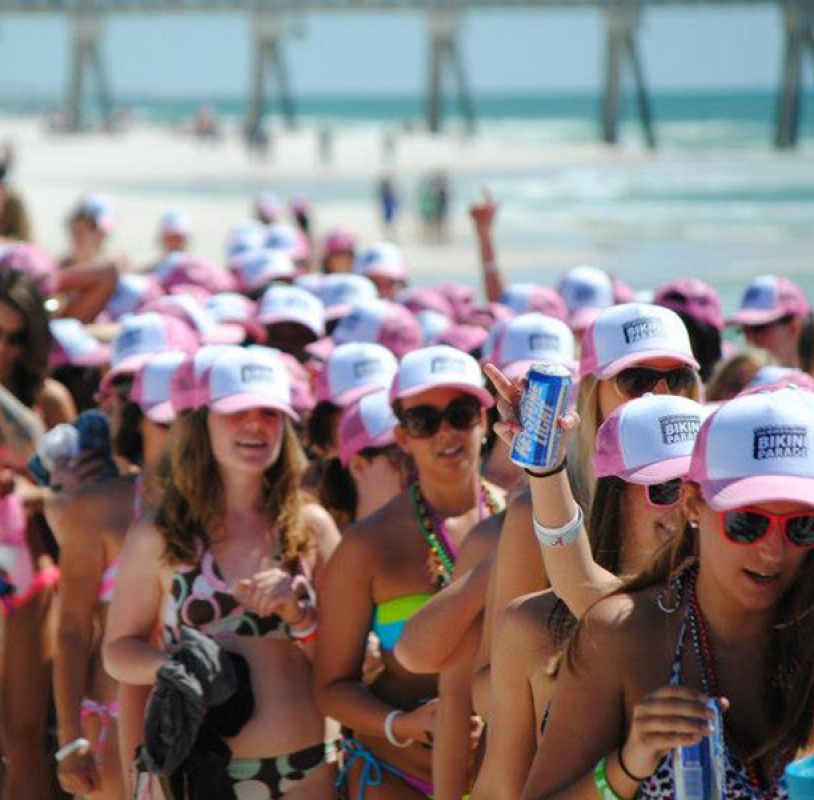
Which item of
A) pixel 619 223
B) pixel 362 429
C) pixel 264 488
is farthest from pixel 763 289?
pixel 619 223

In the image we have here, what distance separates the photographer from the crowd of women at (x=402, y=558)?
2846 mm

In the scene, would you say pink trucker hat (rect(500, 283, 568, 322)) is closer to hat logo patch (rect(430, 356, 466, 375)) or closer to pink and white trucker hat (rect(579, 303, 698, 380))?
hat logo patch (rect(430, 356, 466, 375))

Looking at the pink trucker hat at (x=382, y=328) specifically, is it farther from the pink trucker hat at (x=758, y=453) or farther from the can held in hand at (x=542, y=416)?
the pink trucker hat at (x=758, y=453)

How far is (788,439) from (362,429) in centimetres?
271

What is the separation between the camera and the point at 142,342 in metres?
6.48

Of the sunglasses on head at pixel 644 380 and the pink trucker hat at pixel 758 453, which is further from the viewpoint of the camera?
the sunglasses on head at pixel 644 380

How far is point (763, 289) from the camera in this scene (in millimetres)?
7570

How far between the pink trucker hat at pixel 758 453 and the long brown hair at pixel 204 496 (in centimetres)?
216

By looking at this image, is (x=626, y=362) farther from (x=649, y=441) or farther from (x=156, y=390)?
(x=156, y=390)

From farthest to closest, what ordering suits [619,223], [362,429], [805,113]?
[805,113] < [619,223] < [362,429]

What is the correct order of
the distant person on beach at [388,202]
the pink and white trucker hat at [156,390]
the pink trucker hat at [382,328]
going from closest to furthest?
the pink and white trucker hat at [156,390] → the pink trucker hat at [382,328] → the distant person on beach at [388,202]

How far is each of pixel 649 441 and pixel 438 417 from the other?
4.17ft

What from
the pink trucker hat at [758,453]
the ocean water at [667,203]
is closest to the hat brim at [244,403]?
the pink trucker hat at [758,453]

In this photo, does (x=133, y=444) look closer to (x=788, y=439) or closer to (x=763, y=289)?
(x=763, y=289)
